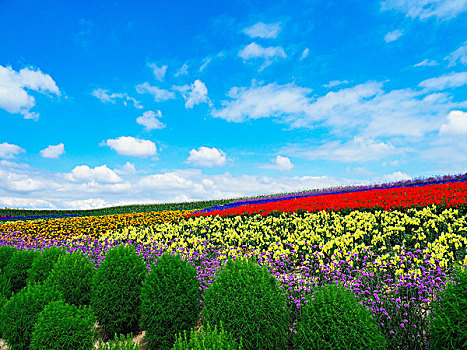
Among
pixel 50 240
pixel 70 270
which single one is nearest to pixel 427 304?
pixel 70 270

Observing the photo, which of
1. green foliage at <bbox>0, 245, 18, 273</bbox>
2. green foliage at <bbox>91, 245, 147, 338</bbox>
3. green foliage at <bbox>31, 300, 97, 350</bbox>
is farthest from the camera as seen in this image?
green foliage at <bbox>0, 245, 18, 273</bbox>

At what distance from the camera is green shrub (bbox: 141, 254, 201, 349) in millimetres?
4703

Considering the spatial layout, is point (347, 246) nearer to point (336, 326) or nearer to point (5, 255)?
point (336, 326)

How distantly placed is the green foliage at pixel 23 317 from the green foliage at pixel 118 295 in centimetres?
76

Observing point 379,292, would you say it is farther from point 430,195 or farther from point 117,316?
point 430,195

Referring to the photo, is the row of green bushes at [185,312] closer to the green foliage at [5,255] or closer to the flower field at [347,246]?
the flower field at [347,246]

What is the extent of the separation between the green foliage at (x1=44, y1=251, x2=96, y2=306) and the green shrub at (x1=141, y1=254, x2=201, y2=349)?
2.23 m

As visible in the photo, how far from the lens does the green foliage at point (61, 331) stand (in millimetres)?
4359

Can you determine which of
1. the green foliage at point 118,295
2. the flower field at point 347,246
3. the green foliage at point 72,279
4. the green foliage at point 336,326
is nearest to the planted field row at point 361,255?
the flower field at point 347,246

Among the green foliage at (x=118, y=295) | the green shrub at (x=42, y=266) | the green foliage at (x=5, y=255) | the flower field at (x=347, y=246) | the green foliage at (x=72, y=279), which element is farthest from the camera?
the green foliage at (x=5, y=255)

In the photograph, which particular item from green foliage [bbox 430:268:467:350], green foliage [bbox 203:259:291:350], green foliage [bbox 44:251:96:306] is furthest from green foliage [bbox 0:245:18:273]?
green foliage [bbox 430:268:467:350]

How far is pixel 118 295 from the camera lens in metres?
5.39

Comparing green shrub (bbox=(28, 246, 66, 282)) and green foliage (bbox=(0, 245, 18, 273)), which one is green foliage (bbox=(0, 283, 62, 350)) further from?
green foliage (bbox=(0, 245, 18, 273))

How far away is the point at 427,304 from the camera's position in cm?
459
